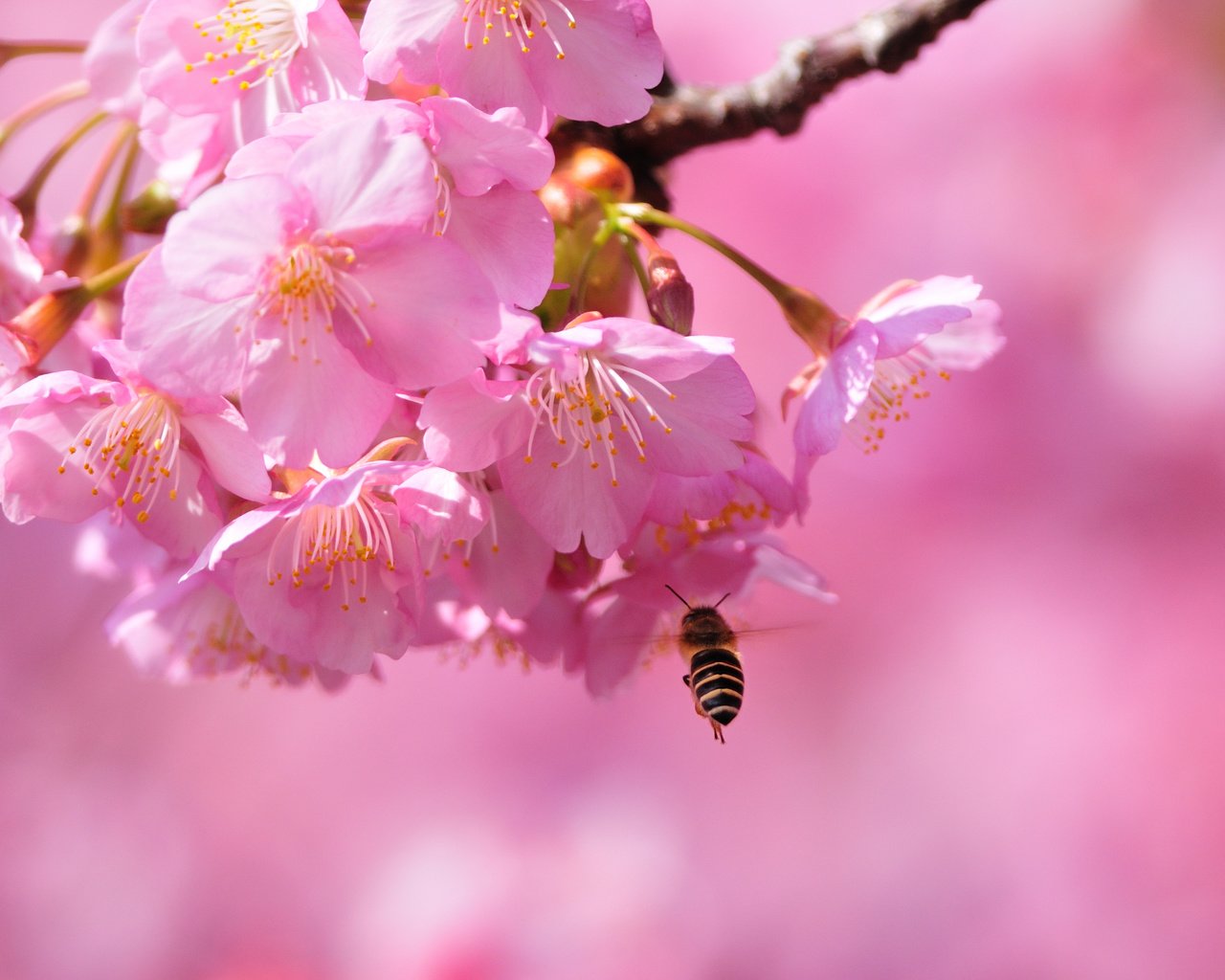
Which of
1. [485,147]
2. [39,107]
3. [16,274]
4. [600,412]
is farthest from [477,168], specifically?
[39,107]

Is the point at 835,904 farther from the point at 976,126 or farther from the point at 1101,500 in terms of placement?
the point at 976,126

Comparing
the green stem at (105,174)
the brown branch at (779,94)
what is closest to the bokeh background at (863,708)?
the brown branch at (779,94)

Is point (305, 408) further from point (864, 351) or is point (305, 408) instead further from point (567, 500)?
point (864, 351)

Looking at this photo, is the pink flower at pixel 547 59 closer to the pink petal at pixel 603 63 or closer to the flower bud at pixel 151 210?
the pink petal at pixel 603 63

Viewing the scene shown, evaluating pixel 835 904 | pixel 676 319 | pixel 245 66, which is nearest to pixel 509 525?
pixel 676 319

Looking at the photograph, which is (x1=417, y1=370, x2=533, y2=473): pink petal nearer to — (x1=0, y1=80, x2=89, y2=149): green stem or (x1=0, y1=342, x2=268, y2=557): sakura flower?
(x1=0, y1=342, x2=268, y2=557): sakura flower

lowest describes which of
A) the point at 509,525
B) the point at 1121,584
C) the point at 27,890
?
the point at 27,890
